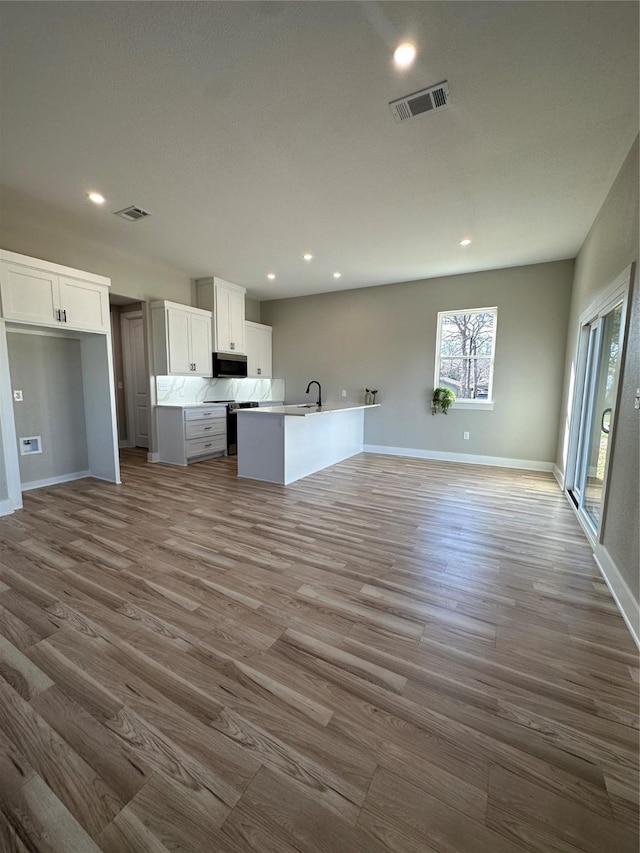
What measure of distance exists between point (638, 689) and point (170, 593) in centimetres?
240

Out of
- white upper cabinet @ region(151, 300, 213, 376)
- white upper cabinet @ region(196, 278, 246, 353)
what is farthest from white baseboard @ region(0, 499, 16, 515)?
white upper cabinet @ region(196, 278, 246, 353)

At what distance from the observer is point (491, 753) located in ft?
3.96

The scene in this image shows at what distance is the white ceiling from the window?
163cm

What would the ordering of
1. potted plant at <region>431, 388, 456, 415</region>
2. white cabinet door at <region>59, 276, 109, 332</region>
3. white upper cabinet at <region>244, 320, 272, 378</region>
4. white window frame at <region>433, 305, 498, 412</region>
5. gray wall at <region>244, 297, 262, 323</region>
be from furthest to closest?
gray wall at <region>244, 297, 262, 323</region>, white upper cabinet at <region>244, 320, 272, 378</region>, potted plant at <region>431, 388, 456, 415</region>, white window frame at <region>433, 305, 498, 412</region>, white cabinet door at <region>59, 276, 109, 332</region>

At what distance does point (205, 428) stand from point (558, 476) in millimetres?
5319

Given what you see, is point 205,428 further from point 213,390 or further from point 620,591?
point 620,591

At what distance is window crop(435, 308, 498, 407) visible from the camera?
17.9 ft

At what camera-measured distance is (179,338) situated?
529 centimetres

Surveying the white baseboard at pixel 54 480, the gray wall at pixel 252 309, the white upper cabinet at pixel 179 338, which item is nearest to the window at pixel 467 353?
the gray wall at pixel 252 309

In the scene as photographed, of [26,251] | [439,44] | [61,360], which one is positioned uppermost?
[439,44]

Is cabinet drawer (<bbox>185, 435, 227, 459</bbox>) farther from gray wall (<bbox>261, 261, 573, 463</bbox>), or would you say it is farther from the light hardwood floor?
the light hardwood floor

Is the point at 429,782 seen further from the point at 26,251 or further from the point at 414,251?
the point at 26,251

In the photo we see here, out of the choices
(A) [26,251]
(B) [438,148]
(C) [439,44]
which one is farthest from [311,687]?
(A) [26,251]

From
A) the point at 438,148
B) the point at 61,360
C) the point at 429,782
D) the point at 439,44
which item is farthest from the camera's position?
the point at 61,360
